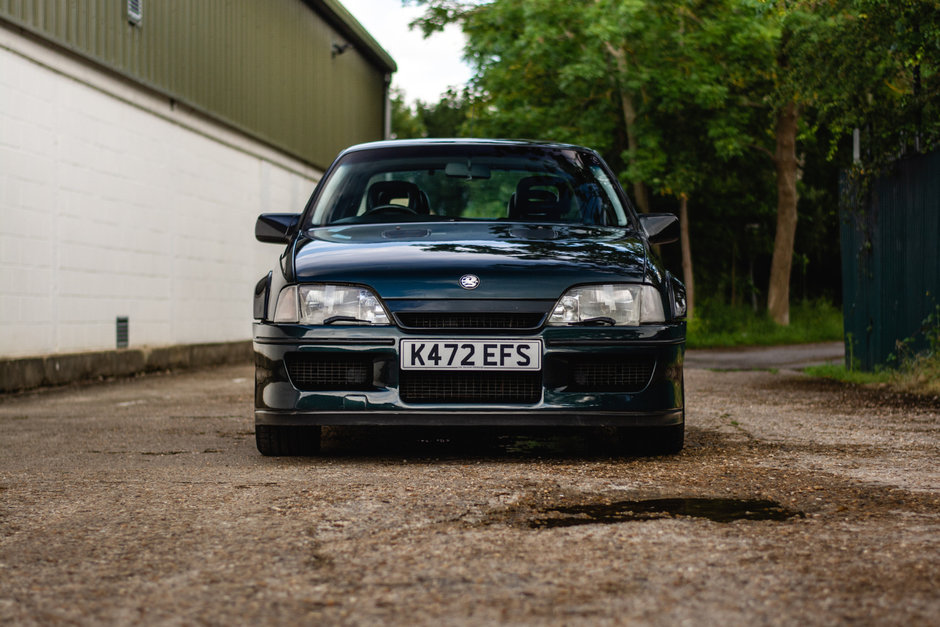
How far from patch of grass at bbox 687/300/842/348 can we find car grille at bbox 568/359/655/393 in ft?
51.6

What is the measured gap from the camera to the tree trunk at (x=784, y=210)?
23547 millimetres

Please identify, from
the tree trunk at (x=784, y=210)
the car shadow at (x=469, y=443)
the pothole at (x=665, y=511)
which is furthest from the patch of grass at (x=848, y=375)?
the tree trunk at (x=784, y=210)

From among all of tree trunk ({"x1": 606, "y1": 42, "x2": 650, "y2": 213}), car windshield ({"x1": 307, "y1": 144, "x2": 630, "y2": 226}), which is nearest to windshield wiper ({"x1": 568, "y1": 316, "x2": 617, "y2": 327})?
car windshield ({"x1": 307, "y1": 144, "x2": 630, "y2": 226})

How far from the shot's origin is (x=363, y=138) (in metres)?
27.3

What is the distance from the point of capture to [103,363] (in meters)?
12.1

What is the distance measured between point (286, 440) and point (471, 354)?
40.0 inches

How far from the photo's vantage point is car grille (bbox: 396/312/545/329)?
485cm

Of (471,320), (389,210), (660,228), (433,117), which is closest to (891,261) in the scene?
(660,228)

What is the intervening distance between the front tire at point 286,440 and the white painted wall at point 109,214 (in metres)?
5.83

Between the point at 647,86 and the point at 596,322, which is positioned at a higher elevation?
the point at 647,86

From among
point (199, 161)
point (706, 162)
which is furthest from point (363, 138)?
A: point (199, 161)

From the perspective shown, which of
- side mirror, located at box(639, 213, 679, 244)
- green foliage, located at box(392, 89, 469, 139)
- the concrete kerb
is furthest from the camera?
green foliage, located at box(392, 89, 469, 139)

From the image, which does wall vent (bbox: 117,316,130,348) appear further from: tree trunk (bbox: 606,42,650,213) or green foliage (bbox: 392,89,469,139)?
green foliage (bbox: 392,89,469,139)

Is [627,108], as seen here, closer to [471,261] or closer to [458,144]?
[458,144]
